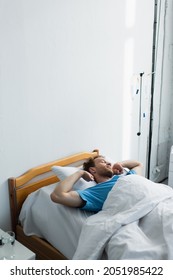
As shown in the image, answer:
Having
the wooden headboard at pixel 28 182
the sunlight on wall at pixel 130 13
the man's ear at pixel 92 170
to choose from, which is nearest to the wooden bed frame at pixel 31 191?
the wooden headboard at pixel 28 182

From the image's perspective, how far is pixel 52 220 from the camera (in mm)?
1815

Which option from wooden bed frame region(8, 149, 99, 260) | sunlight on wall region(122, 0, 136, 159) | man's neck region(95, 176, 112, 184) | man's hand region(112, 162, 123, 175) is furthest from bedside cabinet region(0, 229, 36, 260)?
sunlight on wall region(122, 0, 136, 159)

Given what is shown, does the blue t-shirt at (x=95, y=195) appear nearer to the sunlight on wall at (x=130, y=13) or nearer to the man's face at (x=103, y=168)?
the man's face at (x=103, y=168)

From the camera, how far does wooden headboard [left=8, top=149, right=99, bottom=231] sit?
197 centimetres

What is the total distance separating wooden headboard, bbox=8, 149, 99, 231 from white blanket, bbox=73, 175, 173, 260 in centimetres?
58

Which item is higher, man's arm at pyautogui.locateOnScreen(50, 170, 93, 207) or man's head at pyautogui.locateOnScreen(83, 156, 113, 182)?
man's head at pyautogui.locateOnScreen(83, 156, 113, 182)

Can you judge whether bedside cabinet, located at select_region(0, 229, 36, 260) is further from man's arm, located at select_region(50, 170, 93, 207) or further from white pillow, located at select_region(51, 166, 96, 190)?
white pillow, located at select_region(51, 166, 96, 190)

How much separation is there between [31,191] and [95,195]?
490 mm

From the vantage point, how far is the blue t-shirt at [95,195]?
179cm

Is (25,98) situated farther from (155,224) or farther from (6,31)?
(155,224)

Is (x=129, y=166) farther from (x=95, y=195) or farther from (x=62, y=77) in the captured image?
(x=62, y=77)

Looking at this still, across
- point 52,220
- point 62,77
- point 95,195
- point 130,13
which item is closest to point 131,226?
point 95,195

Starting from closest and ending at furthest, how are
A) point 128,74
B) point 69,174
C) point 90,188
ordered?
1. point 90,188
2. point 69,174
3. point 128,74

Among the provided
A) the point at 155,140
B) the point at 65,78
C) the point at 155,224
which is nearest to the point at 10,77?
the point at 65,78
